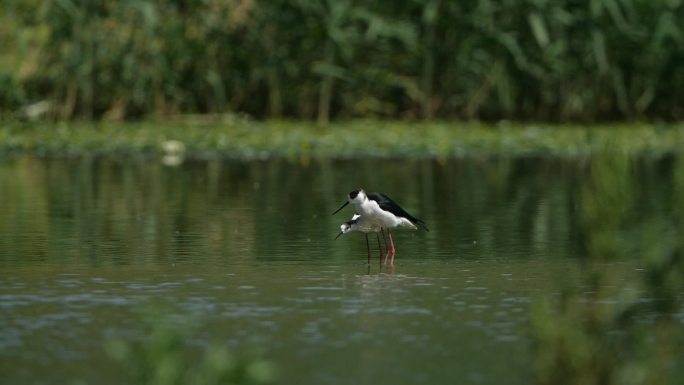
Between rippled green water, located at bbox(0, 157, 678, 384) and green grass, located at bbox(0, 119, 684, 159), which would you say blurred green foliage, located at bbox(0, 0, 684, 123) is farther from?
rippled green water, located at bbox(0, 157, 678, 384)

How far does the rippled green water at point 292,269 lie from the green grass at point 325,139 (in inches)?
93.2

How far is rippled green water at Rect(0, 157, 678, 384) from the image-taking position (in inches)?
302

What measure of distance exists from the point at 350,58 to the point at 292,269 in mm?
14183

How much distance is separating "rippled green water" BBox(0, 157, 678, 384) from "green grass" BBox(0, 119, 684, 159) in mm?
2368

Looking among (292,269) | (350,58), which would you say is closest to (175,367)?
(292,269)

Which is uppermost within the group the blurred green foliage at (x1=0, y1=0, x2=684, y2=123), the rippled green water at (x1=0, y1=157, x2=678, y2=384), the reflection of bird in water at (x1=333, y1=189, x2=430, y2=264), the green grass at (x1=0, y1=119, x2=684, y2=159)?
the blurred green foliage at (x1=0, y1=0, x2=684, y2=123)

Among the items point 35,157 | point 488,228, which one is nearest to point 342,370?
point 488,228

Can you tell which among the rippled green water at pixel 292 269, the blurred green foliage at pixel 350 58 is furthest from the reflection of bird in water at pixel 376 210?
the blurred green foliage at pixel 350 58

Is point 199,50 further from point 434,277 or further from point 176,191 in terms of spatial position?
point 434,277

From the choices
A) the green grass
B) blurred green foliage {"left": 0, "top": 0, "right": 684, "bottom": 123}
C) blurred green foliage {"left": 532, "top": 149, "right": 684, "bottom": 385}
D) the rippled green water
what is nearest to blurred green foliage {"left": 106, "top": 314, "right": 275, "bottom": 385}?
blurred green foliage {"left": 532, "top": 149, "right": 684, "bottom": 385}

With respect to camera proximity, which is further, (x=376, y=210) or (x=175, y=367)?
(x=376, y=210)

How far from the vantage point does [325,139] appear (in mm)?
22031

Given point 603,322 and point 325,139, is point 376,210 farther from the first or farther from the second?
point 325,139

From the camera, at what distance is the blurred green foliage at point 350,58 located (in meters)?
24.5
